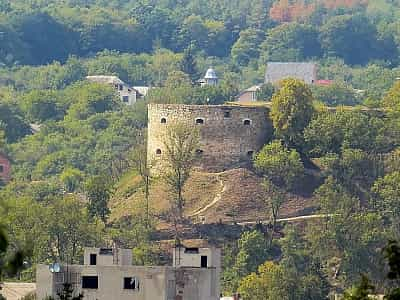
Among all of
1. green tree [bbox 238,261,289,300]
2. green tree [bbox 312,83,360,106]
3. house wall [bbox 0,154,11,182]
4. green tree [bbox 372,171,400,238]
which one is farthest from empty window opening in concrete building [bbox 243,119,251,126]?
green tree [bbox 312,83,360,106]

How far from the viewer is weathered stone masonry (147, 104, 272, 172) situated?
7769 cm

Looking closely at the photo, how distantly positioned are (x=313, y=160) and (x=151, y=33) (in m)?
81.1

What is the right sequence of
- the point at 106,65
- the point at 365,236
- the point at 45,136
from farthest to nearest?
the point at 106,65
the point at 45,136
the point at 365,236

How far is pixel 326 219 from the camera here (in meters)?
75.9

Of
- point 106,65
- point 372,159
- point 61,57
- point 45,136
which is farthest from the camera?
point 61,57

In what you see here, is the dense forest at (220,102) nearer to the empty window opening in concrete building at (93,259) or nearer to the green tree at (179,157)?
the green tree at (179,157)

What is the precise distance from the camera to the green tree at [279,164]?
77188 mm

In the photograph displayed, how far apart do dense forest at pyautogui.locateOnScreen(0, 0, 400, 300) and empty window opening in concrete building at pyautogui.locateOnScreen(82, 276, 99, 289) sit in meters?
5.92

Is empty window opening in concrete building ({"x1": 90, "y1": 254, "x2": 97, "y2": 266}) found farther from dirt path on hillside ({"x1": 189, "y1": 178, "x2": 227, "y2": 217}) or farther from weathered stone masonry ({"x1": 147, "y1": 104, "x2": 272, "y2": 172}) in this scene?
weathered stone masonry ({"x1": 147, "y1": 104, "x2": 272, "y2": 172})

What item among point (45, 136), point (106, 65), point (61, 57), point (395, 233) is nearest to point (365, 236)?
point (395, 233)

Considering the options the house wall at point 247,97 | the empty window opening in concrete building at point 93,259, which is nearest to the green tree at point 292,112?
the empty window opening in concrete building at point 93,259

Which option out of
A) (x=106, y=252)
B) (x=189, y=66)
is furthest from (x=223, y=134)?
(x=189, y=66)

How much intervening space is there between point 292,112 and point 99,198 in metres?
6.38

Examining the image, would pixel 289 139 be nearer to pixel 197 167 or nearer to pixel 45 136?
pixel 197 167
